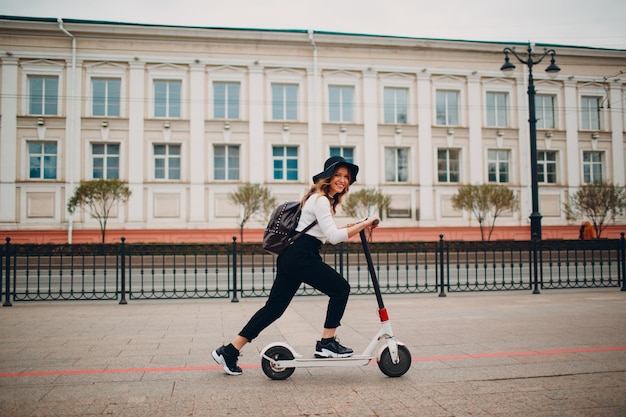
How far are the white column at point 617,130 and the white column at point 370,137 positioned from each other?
16.1m

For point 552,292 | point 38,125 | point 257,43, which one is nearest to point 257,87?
point 257,43

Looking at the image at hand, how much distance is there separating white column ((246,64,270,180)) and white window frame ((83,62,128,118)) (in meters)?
7.13

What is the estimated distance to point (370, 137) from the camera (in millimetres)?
30953

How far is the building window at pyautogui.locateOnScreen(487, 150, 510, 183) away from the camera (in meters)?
32.4

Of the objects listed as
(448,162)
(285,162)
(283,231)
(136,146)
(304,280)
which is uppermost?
(136,146)

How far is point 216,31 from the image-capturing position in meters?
29.2

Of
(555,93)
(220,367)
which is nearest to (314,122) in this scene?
(555,93)

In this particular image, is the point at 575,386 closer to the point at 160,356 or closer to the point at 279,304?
the point at 279,304

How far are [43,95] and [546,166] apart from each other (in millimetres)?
31120

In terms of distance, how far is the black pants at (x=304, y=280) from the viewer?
4.41 metres

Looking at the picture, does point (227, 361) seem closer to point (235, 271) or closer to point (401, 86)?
point (235, 271)

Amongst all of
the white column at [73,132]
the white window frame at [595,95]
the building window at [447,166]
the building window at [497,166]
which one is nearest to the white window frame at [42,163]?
the white column at [73,132]

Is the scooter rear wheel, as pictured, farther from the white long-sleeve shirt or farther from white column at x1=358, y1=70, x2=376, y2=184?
white column at x1=358, y1=70, x2=376, y2=184

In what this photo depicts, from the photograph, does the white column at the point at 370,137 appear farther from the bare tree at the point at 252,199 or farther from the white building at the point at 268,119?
the bare tree at the point at 252,199
